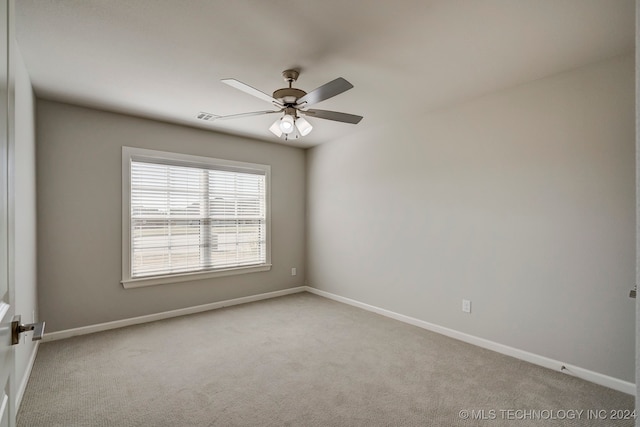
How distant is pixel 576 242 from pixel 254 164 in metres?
4.01

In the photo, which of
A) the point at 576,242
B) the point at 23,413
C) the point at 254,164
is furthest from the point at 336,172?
the point at 23,413

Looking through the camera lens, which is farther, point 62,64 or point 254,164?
point 254,164

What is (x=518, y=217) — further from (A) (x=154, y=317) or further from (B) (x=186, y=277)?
(A) (x=154, y=317)

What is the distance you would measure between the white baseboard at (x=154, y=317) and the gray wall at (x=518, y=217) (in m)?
1.52

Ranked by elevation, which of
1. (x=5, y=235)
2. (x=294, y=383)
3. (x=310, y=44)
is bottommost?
(x=294, y=383)

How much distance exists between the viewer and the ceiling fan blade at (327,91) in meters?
2.04

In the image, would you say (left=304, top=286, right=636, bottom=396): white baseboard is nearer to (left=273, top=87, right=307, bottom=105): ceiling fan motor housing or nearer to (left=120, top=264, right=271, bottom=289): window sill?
(left=120, top=264, right=271, bottom=289): window sill

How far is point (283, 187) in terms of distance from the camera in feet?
17.1

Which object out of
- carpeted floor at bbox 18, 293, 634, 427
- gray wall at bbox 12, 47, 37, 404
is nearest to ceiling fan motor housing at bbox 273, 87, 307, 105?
gray wall at bbox 12, 47, 37, 404

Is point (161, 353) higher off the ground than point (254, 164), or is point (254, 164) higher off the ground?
point (254, 164)

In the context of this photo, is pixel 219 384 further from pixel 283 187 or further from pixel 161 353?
pixel 283 187

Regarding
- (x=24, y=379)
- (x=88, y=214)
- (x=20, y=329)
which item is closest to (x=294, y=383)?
(x=20, y=329)

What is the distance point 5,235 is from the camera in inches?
33.9

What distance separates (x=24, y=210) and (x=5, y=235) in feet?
7.50
